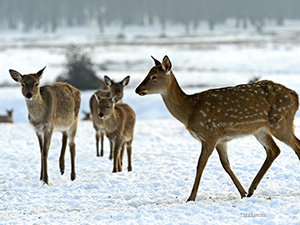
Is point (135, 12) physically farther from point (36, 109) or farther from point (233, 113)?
point (233, 113)

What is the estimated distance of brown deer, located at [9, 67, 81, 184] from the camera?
35.3 feet

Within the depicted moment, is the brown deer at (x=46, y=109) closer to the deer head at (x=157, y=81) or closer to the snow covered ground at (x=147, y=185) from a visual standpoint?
the snow covered ground at (x=147, y=185)

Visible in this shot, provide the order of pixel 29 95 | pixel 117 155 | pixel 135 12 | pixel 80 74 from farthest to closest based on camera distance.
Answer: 1. pixel 135 12
2. pixel 80 74
3. pixel 117 155
4. pixel 29 95

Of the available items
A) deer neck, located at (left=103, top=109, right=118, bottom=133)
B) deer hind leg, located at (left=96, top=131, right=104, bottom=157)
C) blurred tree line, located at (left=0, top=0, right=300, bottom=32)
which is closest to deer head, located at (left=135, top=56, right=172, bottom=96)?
deer neck, located at (left=103, top=109, right=118, bottom=133)

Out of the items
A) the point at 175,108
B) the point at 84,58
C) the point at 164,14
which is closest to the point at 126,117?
the point at 175,108

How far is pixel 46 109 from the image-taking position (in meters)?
11.0

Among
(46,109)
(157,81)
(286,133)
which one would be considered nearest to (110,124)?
(46,109)

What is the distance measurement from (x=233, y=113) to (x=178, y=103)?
0.94 m

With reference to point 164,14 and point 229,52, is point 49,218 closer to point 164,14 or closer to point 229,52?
point 229,52

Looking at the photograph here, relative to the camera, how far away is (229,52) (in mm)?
52969

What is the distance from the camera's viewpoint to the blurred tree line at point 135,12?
114 metres

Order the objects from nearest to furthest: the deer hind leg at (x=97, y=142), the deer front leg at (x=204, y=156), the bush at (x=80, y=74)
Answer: the deer front leg at (x=204, y=156) < the deer hind leg at (x=97, y=142) < the bush at (x=80, y=74)

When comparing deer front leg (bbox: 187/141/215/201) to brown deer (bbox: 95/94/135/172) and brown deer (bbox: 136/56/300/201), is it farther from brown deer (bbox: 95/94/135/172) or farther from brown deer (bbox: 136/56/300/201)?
brown deer (bbox: 95/94/135/172)

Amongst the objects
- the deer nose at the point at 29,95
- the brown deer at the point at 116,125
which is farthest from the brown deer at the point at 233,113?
the brown deer at the point at 116,125
